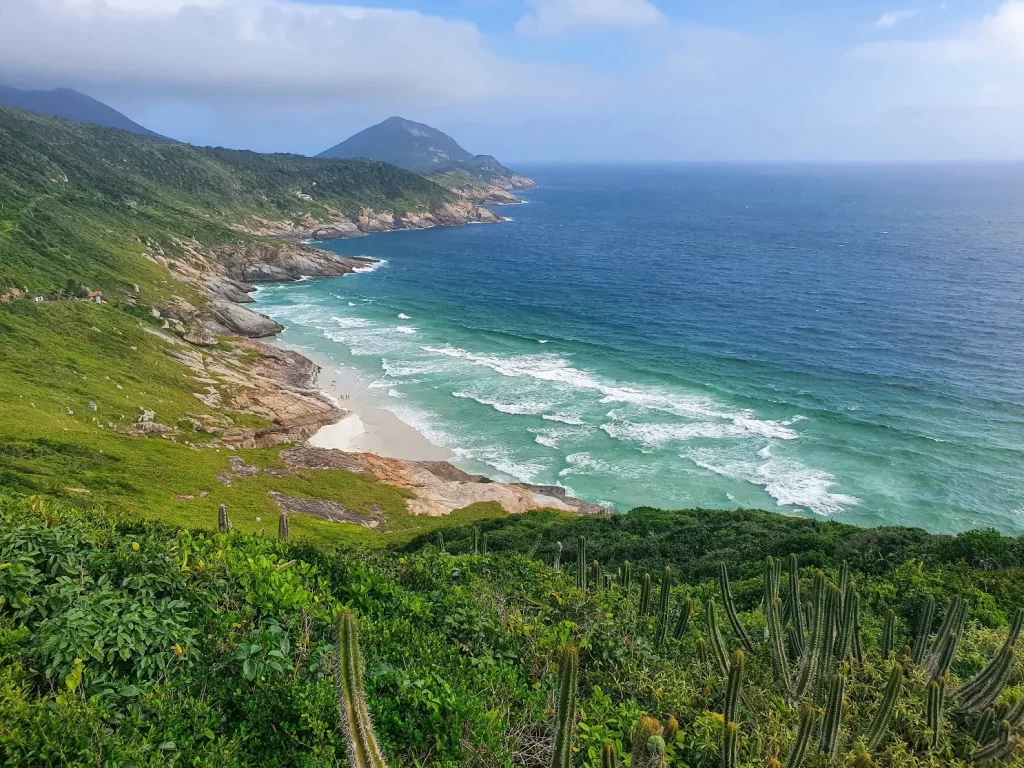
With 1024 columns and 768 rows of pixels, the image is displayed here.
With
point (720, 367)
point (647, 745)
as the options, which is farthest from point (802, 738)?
point (720, 367)

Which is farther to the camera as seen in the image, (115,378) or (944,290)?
(944,290)

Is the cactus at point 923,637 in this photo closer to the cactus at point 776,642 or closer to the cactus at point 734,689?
the cactus at point 776,642

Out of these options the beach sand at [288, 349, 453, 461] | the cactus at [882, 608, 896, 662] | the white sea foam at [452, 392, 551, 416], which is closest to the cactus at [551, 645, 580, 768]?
the cactus at [882, 608, 896, 662]

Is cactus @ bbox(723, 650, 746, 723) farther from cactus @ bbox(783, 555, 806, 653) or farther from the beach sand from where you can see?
the beach sand

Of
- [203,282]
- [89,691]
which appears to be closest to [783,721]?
[89,691]

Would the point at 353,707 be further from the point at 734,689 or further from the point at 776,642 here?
the point at 776,642

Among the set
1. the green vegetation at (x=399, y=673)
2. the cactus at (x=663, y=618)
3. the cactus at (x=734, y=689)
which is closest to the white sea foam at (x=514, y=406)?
the green vegetation at (x=399, y=673)

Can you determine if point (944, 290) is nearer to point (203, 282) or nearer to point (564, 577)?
point (564, 577)
